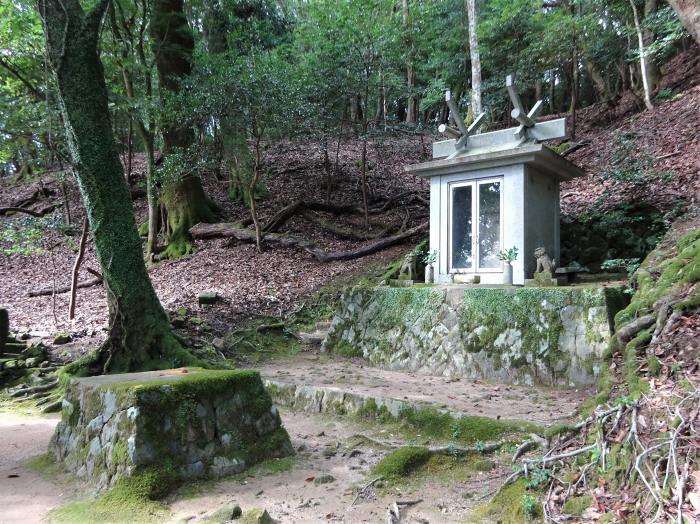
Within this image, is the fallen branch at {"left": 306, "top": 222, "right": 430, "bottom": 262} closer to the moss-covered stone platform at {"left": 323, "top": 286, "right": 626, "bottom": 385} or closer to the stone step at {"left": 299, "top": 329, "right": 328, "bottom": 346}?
the stone step at {"left": 299, "top": 329, "right": 328, "bottom": 346}

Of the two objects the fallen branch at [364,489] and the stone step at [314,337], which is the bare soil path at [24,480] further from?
the stone step at [314,337]

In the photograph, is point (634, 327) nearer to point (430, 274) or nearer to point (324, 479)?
point (324, 479)

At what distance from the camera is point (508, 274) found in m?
7.08

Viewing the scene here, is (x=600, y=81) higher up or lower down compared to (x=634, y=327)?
higher up

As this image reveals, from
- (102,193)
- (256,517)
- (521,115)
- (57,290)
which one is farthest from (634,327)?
(57,290)

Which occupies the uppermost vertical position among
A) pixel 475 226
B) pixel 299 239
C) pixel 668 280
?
pixel 299 239

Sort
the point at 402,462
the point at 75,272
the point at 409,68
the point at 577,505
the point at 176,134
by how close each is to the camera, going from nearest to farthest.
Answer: the point at 577,505 → the point at 402,462 → the point at 75,272 → the point at 176,134 → the point at 409,68

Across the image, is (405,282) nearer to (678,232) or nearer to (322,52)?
(678,232)

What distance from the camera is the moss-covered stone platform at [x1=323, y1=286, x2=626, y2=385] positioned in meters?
5.94

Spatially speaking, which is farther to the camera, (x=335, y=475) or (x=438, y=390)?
(x=438, y=390)

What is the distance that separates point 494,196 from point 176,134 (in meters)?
8.88

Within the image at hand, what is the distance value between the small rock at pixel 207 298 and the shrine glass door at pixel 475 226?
4.80m

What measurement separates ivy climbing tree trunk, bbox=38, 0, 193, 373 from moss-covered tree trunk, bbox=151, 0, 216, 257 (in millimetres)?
4282

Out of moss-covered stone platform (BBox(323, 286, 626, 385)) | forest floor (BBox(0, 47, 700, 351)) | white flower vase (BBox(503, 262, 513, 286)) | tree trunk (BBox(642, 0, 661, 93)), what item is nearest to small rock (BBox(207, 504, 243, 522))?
moss-covered stone platform (BBox(323, 286, 626, 385))
